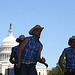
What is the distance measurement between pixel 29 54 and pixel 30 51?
3.6 inches

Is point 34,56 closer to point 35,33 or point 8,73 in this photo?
point 35,33

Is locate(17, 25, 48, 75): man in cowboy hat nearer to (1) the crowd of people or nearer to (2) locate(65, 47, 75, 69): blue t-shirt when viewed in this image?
(1) the crowd of people

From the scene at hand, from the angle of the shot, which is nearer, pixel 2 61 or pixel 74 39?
pixel 74 39

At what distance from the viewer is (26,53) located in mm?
12344

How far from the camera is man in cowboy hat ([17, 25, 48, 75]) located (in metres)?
12.2

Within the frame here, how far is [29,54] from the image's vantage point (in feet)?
40.6

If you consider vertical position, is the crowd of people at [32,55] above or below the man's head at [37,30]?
below

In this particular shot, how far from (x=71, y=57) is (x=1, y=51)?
616 feet

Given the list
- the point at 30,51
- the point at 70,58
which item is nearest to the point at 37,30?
the point at 30,51

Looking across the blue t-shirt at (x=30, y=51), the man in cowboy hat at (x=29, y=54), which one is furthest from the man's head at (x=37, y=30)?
the blue t-shirt at (x=30, y=51)

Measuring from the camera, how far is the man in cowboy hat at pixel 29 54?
12.2m

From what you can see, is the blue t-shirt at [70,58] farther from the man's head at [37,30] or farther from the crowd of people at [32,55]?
the man's head at [37,30]

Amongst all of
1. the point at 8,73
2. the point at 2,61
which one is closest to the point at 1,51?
the point at 2,61

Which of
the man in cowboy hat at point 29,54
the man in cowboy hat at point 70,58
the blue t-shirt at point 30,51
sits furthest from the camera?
the man in cowboy hat at point 70,58
